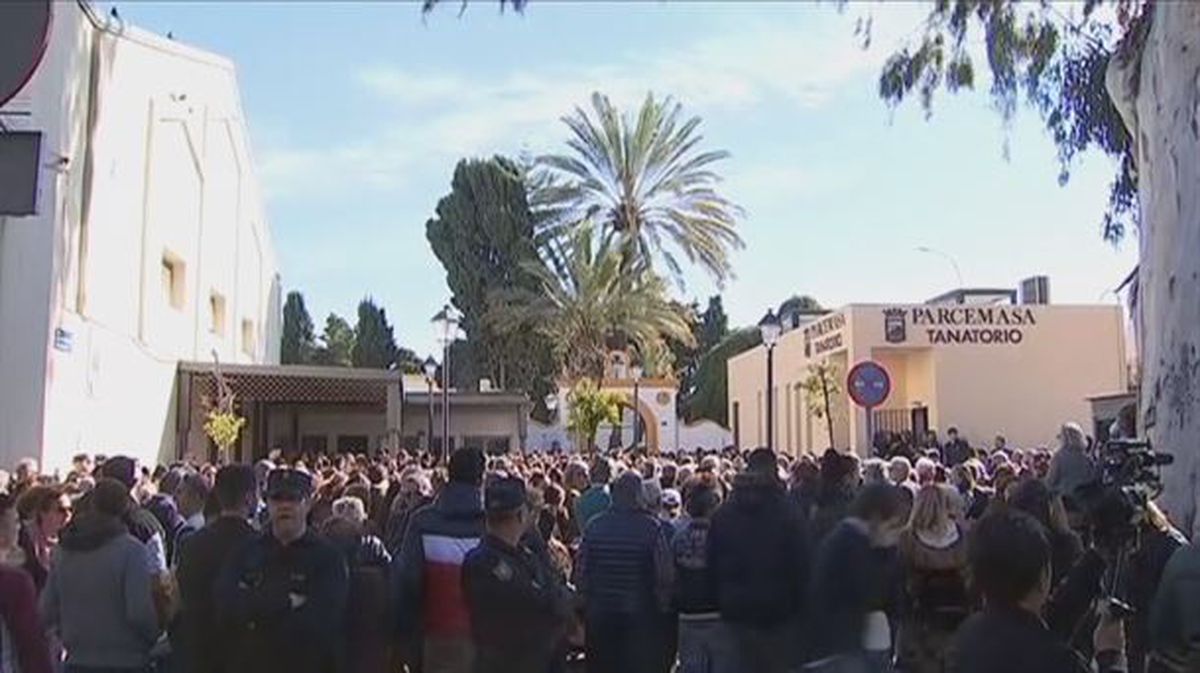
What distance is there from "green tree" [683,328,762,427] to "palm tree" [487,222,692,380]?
1653cm

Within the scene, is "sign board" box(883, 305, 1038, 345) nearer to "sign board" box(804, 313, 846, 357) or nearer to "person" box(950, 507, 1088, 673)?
"sign board" box(804, 313, 846, 357)

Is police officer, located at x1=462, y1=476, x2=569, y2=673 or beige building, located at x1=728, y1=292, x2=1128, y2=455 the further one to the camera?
beige building, located at x1=728, y1=292, x2=1128, y2=455

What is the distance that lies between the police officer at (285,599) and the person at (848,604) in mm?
2028

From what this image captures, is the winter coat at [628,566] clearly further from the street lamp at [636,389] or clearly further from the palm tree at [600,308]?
the palm tree at [600,308]

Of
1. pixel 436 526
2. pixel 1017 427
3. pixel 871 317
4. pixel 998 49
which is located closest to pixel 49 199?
pixel 998 49

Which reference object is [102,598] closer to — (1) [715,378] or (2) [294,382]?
(2) [294,382]

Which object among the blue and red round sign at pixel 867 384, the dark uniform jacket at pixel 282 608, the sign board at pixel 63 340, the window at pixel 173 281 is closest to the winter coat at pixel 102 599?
the dark uniform jacket at pixel 282 608

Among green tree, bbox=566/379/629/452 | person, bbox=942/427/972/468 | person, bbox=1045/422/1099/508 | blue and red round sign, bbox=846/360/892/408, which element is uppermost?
green tree, bbox=566/379/629/452

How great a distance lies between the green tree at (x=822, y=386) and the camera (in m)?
33.1

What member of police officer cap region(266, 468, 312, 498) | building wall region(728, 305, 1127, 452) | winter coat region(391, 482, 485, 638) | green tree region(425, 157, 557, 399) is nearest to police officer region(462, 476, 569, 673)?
winter coat region(391, 482, 485, 638)

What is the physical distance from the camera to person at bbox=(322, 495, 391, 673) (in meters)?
6.03

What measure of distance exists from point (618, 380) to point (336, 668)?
127 feet

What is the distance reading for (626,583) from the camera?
→ 784 centimetres

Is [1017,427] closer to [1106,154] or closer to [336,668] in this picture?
[1106,154]
